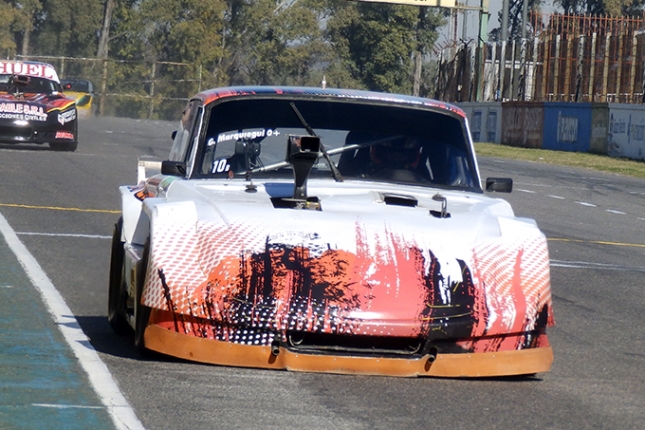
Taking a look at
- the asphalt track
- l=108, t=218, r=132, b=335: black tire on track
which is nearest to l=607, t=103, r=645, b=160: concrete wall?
the asphalt track

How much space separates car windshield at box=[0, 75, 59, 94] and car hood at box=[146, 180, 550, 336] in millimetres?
17671

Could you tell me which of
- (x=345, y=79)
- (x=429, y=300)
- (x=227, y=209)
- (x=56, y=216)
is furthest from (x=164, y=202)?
(x=345, y=79)

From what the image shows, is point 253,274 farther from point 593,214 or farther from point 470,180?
point 593,214

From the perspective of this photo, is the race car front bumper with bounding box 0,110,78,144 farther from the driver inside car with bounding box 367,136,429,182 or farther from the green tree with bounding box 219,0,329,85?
the green tree with bounding box 219,0,329,85

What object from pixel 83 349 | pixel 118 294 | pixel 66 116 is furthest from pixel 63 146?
pixel 83 349

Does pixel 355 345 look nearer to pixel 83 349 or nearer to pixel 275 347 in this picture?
pixel 275 347

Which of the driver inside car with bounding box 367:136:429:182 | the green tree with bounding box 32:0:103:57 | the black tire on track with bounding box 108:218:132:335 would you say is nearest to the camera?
the black tire on track with bounding box 108:218:132:335

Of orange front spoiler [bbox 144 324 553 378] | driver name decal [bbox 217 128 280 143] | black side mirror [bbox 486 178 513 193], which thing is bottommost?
orange front spoiler [bbox 144 324 553 378]

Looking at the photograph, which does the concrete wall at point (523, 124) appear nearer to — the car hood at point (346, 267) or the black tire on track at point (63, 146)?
the black tire on track at point (63, 146)

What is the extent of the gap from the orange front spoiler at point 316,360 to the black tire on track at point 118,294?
0.99m

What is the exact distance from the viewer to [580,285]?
9.73 metres

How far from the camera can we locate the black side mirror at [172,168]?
258 inches

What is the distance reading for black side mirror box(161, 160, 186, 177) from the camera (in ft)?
21.5

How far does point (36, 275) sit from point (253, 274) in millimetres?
3484
